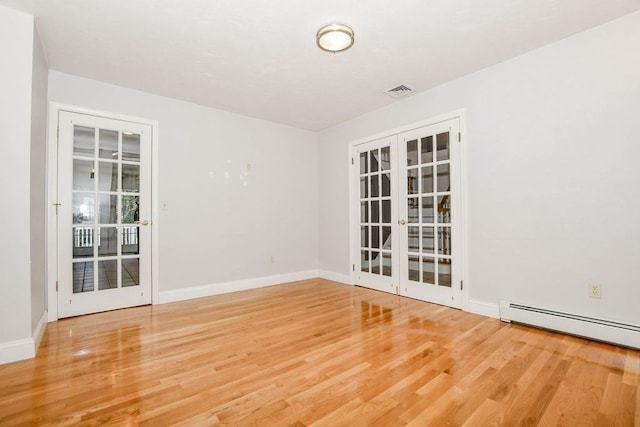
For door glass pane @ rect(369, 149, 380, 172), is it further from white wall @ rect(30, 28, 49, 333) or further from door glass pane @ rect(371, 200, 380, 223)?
white wall @ rect(30, 28, 49, 333)

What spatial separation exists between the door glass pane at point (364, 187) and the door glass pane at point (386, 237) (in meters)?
0.65

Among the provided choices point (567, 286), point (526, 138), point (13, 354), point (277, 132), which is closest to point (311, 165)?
point (277, 132)

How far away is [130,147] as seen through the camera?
145 inches

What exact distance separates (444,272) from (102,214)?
4095mm

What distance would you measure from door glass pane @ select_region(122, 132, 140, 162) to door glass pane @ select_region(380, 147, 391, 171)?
3.23 meters

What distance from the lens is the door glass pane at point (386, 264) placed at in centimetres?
428

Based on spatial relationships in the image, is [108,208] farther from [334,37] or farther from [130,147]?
[334,37]

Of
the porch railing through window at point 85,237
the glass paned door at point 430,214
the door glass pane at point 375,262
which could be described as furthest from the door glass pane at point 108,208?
the glass paned door at point 430,214

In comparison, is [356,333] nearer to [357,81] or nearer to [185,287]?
[185,287]

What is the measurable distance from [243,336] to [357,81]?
9.82 feet

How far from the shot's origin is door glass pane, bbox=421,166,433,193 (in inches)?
148

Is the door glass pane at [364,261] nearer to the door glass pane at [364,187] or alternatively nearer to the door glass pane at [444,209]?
the door glass pane at [364,187]

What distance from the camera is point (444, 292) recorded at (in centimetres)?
357

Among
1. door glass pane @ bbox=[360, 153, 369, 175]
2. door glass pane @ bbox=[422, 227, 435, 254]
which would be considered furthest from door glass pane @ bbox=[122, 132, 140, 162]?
door glass pane @ bbox=[422, 227, 435, 254]
